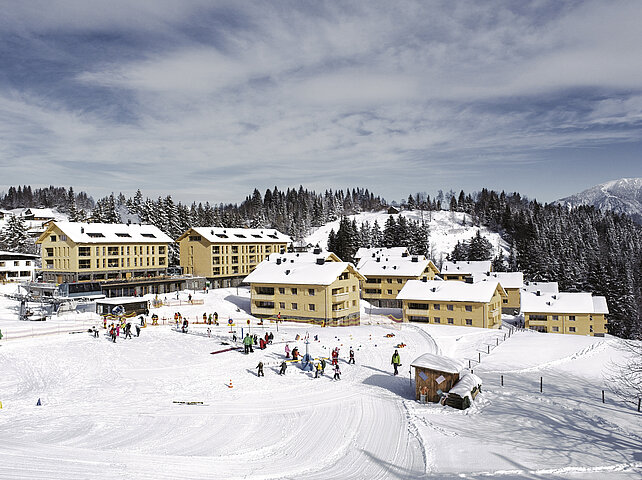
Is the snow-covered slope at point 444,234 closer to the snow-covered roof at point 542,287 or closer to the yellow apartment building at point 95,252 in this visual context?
the snow-covered roof at point 542,287

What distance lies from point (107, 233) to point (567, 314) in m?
70.7

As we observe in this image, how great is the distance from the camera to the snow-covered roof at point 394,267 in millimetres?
75250

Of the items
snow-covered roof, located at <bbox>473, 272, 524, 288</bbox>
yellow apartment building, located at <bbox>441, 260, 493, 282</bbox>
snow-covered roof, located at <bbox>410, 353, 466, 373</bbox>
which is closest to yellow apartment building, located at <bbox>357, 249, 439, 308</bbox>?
snow-covered roof, located at <bbox>473, 272, 524, 288</bbox>

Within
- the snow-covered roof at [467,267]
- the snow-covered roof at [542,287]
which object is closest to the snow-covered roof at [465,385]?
the snow-covered roof at [542,287]

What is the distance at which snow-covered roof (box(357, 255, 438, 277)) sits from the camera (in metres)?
75.2

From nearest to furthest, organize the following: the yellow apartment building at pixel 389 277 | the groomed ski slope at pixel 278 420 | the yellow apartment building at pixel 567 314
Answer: the groomed ski slope at pixel 278 420, the yellow apartment building at pixel 567 314, the yellow apartment building at pixel 389 277

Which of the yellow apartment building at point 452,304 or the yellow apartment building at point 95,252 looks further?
the yellow apartment building at point 95,252

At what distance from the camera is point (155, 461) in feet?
51.4

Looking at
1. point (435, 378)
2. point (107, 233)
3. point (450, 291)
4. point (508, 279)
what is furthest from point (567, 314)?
point (107, 233)

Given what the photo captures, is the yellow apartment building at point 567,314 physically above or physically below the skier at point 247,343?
below

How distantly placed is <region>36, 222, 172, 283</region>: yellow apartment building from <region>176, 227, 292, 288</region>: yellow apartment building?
26.5 feet

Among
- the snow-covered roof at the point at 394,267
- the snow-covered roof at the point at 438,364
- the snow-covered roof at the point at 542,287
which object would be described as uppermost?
the snow-covered roof at the point at 394,267

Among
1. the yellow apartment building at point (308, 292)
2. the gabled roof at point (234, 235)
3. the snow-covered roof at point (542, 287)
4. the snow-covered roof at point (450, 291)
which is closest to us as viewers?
the yellow apartment building at point (308, 292)

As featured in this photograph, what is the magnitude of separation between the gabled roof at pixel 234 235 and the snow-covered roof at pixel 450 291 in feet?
121
